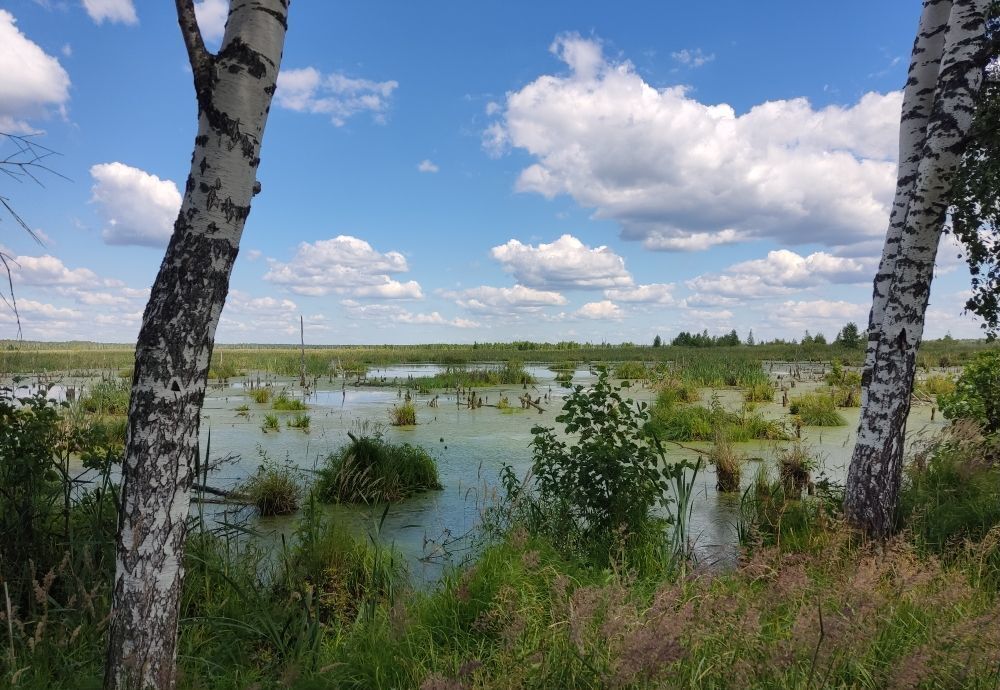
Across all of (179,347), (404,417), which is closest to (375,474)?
(404,417)

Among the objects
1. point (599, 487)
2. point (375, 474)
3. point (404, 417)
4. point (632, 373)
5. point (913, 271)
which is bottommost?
point (375, 474)

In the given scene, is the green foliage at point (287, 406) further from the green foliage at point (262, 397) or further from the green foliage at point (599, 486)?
the green foliage at point (599, 486)

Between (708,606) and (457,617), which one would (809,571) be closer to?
(708,606)

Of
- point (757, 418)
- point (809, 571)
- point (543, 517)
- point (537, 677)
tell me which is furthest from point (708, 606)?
point (757, 418)

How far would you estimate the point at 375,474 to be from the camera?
7.91 metres

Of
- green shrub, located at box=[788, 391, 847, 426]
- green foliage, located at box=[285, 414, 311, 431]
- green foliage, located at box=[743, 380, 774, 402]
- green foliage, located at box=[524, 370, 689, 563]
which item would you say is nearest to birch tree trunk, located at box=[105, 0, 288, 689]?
green foliage, located at box=[524, 370, 689, 563]

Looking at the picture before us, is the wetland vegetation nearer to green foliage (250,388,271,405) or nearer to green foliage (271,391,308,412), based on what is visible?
green foliage (271,391,308,412)

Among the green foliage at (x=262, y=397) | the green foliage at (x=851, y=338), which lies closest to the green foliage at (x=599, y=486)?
the green foliage at (x=262, y=397)

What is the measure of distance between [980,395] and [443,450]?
7.85 metres

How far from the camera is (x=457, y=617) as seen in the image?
362cm

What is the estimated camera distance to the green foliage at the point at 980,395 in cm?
838

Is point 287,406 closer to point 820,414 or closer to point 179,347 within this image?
point 820,414

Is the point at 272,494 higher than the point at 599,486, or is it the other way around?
the point at 599,486

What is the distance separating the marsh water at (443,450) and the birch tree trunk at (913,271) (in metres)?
1.32
